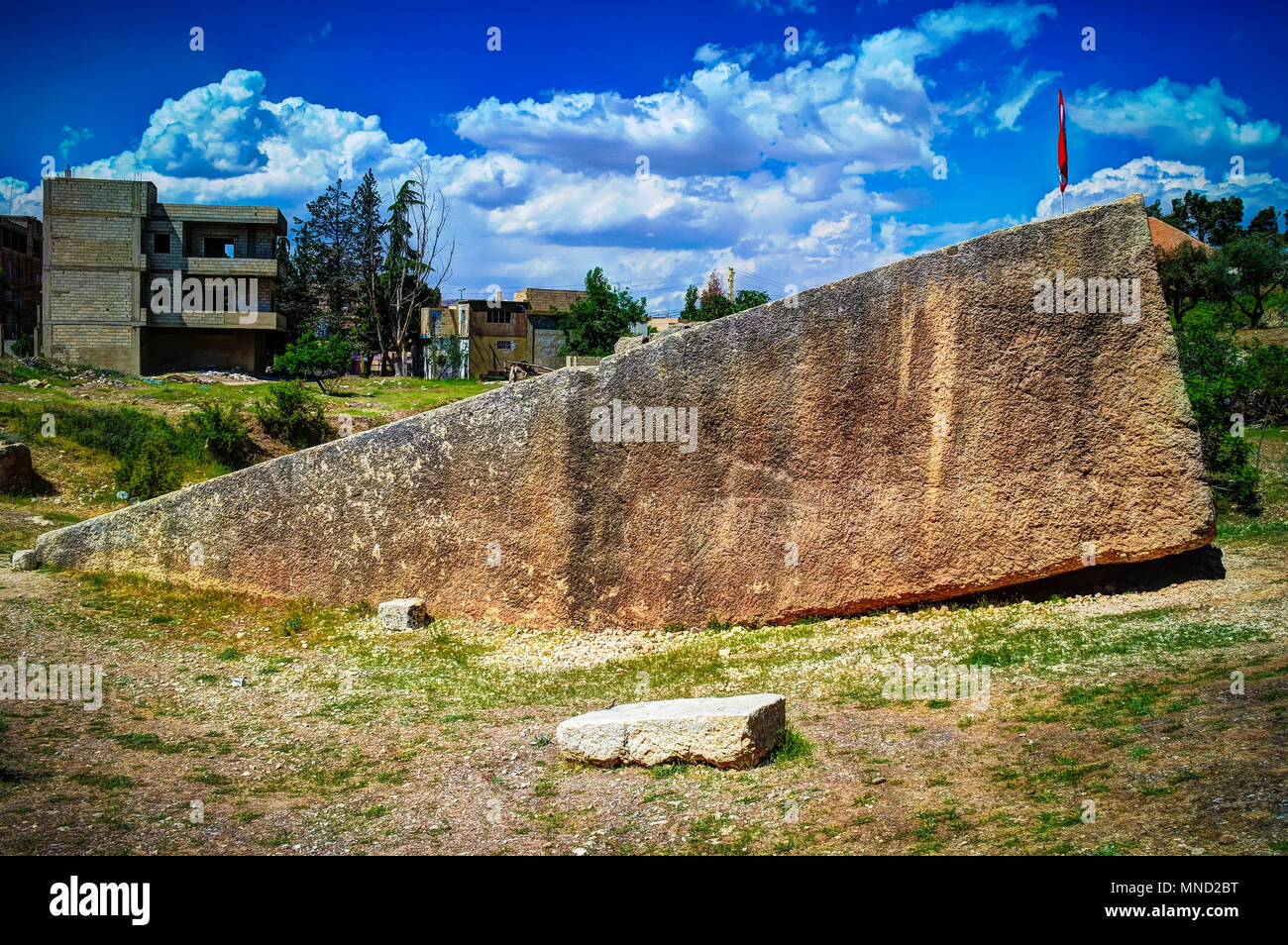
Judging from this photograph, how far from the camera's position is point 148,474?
1508 centimetres

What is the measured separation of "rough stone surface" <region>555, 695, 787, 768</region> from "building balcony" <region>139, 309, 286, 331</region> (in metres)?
38.0

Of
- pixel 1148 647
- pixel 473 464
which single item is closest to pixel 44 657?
pixel 473 464

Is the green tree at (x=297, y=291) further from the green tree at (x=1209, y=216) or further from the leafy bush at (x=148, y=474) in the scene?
the green tree at (x=1209, y=216)

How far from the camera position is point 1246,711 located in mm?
5113

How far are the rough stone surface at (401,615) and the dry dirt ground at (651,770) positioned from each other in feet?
0.52

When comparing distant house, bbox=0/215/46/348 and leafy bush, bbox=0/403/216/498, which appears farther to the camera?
distant house, bbox=0/215/46/348

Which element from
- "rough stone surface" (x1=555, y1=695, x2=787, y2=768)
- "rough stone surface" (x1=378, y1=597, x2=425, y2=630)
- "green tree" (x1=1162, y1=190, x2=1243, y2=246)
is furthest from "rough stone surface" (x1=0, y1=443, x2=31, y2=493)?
"green tree" (x1=1162, y1=190, x2=1243, y2=246)

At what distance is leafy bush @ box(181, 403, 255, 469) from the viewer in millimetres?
18656

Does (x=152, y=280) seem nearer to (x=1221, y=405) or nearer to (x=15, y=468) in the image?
(x=15, y=468)

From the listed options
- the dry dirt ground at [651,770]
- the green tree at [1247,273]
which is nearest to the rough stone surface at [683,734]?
the dry dirt ground at [651,770]

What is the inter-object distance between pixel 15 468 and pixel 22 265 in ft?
144

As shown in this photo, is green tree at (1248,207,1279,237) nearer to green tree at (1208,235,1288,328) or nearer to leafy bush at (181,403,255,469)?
green tree at (1208,235,1288,328)

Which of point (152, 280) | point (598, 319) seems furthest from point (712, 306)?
point (152, 280)

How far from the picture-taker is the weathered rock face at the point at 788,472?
8.59 meters
